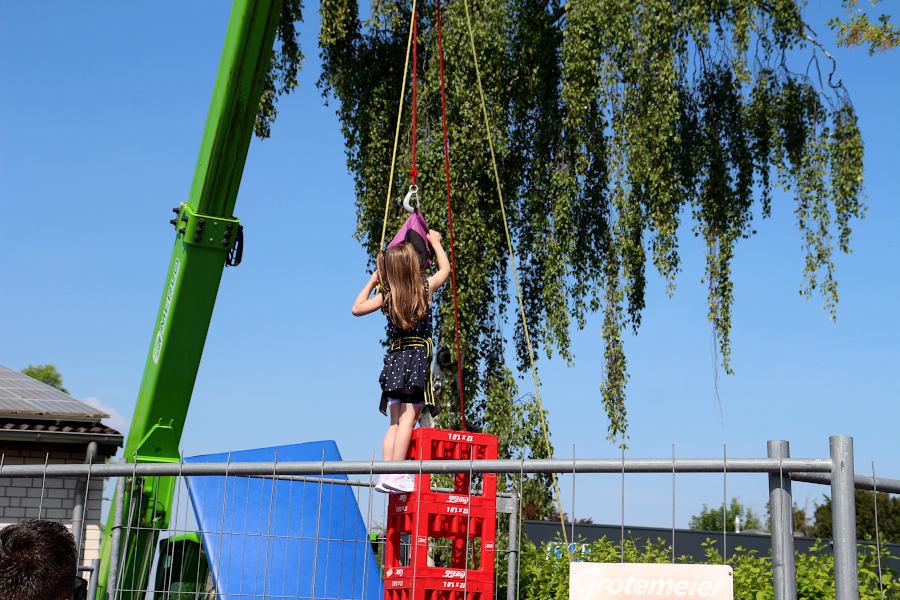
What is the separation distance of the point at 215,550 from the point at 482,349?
5932mm

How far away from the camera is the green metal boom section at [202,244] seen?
6.93 meters

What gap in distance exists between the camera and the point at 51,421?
35.9ft

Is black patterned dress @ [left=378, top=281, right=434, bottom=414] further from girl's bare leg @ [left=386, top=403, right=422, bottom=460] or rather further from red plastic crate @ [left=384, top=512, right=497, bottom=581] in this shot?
red plastic crate @ [left=384, top=512, right=497, bottom=581]

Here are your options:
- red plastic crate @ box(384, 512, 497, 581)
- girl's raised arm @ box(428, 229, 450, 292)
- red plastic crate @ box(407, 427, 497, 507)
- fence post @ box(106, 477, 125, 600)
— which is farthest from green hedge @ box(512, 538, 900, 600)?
fence post @ box(106, 477, 125, 600)

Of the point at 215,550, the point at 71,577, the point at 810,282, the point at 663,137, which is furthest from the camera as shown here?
the point at 810,282

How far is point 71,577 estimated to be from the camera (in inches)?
90.8

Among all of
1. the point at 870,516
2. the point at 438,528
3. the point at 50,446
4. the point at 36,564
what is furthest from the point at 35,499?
the point at 870,516

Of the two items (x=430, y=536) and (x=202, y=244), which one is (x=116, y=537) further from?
(x=202, y=244)

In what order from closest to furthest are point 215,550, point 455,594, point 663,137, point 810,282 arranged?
point 455,594, point 215,550, point 663,137, point 810,282

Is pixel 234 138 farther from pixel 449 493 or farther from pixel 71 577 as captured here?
pixel 71 577

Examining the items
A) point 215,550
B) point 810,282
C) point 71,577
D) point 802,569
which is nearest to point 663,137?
point 810,282

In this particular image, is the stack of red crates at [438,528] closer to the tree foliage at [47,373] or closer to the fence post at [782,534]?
the fence post at [782,534]

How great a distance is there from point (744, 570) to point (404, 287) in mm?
2957

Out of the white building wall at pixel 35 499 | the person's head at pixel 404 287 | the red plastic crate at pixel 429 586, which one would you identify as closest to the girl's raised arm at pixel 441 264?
the person's head at pixel 404 287
